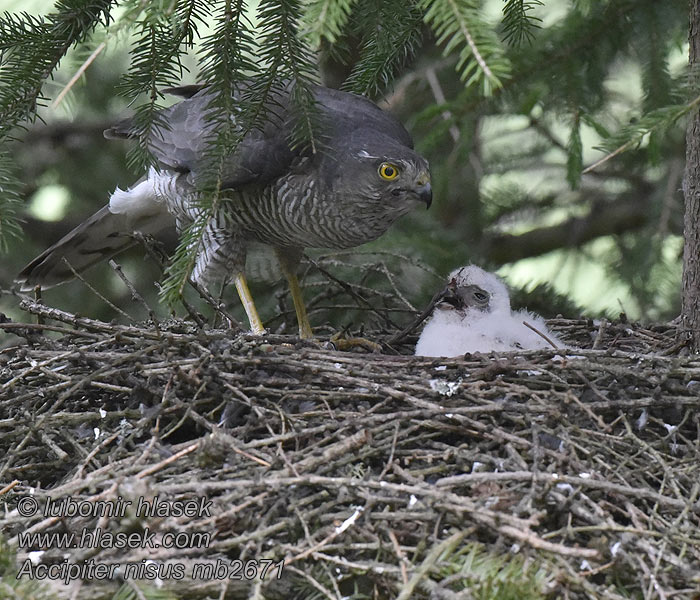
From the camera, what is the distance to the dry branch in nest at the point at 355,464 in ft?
7.89

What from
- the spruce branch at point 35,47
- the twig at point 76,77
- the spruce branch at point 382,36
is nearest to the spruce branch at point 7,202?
the spruce branch at point 35,47

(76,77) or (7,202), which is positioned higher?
(76,77)

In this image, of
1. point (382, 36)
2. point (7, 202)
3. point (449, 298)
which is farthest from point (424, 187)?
point (7, 202)

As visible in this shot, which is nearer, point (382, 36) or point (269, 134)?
point (382, 36)

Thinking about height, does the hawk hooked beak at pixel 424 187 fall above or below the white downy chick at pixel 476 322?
above

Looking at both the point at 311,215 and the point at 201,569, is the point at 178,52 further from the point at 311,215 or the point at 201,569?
the point at 201,569

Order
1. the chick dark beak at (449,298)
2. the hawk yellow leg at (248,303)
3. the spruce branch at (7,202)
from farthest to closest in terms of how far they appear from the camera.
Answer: the hawk yellow leg at (248,303)
the chick dark beak at (449,298)
the spruce branch at (7,202)

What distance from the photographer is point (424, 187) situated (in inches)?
160

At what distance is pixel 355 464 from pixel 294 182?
5.81ft

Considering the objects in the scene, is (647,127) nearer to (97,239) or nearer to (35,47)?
(35,47)

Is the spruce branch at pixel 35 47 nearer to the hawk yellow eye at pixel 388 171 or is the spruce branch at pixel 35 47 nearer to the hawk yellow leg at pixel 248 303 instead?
the hawk yellow eye at pixel 388 171

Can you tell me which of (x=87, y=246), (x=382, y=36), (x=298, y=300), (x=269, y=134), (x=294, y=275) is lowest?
(x=298, y=300)

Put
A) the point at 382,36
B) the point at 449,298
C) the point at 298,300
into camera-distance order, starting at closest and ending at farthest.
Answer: the point at 382,36 → the point at 449,298 → the point at 298,300

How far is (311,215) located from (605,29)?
1914 millimetres
